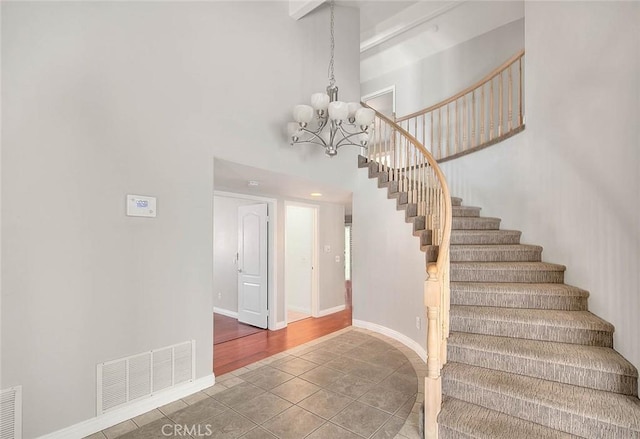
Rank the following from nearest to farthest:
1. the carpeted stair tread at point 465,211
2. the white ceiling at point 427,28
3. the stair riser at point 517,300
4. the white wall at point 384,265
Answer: the stair riser at point 517,300 < the white wall at point 384,265 < the carpeted stair tread at point 465,211 < the white ceiling at point 427,28

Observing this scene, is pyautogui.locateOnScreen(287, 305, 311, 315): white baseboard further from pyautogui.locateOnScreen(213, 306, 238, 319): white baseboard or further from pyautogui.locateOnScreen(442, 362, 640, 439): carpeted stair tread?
pyautogui.locateOnScreen(442, 362, 640, 439): carpeted stair tread

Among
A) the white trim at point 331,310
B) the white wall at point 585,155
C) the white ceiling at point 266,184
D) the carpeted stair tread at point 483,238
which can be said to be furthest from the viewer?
the white trim at point 331,310

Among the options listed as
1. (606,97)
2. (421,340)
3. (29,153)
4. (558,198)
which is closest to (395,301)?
(421,340)

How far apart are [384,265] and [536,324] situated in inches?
84.7

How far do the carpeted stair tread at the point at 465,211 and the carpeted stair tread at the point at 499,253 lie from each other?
0.88 metres

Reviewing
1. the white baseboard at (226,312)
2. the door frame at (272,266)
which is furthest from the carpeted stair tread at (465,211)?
the white baseboard at (226,312)

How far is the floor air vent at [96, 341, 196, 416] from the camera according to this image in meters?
2.24

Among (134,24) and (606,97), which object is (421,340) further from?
(134,24)

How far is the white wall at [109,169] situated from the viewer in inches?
75.8

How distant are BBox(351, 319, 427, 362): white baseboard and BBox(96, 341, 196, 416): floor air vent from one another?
242 cm

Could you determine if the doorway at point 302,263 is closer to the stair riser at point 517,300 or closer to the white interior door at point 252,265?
the white interior door at point 252,265

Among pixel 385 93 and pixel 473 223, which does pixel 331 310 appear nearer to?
pixel 473 223

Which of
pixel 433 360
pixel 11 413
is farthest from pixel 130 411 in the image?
pixel 433 360

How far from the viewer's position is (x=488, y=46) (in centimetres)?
525
